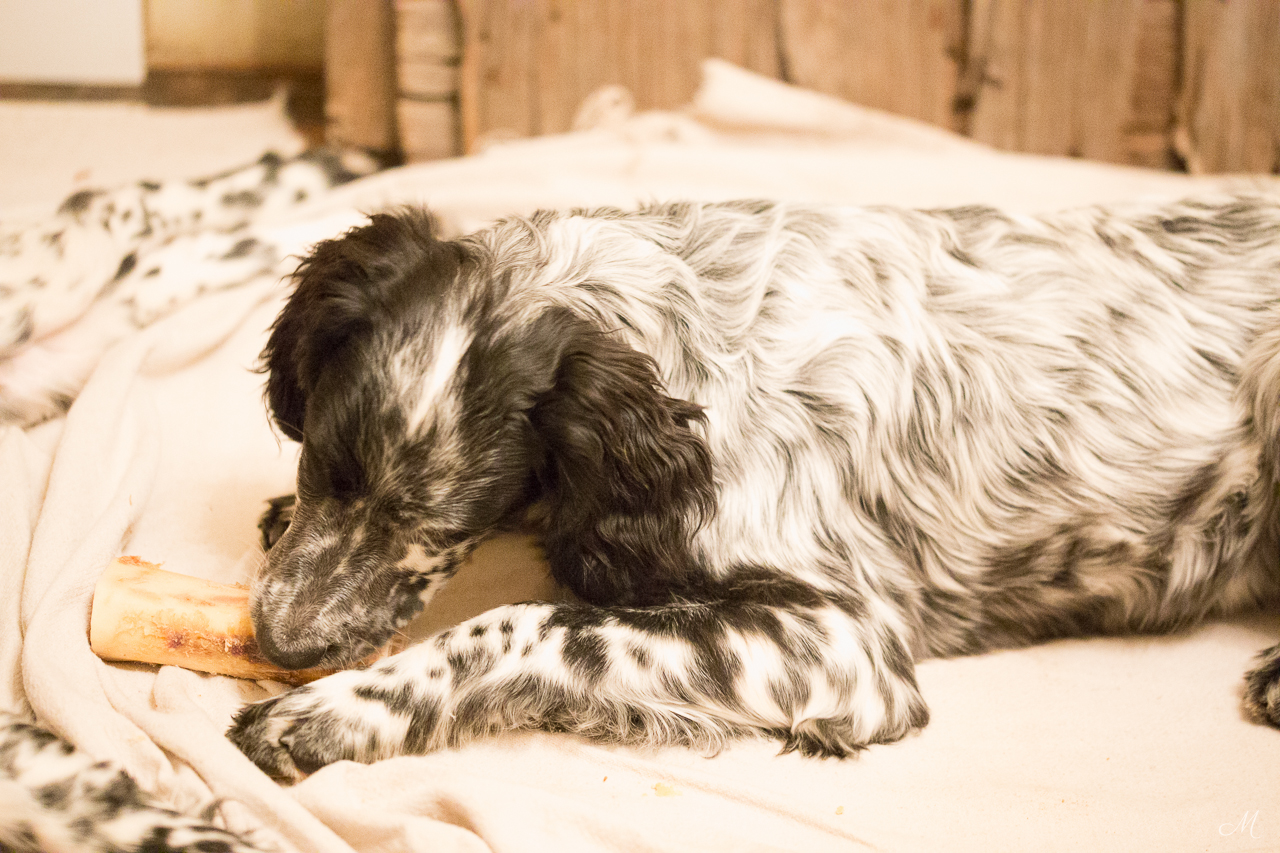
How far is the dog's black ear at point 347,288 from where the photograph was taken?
2068 mm

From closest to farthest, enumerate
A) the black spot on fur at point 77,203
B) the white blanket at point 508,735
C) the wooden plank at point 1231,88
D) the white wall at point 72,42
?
the white blanket at point 508,735 → the white wall at point 72,42 → the black spot on fur at point 77,203 → the wooden plank at point 1231,88

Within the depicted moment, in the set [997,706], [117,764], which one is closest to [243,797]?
[117,764]

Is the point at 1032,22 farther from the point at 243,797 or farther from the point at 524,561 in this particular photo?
the point at 243,797

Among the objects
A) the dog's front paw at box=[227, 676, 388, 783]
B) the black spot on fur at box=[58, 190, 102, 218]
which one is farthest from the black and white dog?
the black spot on fur at box=[58, 190, 102, 218]

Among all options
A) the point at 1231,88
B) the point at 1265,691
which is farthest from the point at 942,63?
the point at 1265,691

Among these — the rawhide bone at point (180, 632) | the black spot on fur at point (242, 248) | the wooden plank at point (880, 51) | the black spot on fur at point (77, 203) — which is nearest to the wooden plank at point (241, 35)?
the black spot on fur at point (77, 203)

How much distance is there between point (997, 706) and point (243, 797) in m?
1.60

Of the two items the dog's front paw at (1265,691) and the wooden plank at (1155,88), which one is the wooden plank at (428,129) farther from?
the dog's front paw at (1265,691)

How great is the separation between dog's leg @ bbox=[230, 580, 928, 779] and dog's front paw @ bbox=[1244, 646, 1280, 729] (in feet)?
2.72

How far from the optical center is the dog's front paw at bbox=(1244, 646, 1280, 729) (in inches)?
92.8

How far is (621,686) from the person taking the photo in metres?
2.06

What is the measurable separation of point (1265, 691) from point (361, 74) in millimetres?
4362

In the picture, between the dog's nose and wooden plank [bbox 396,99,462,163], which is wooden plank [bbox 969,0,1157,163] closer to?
wooden plank [bbox 396,99,462,163]

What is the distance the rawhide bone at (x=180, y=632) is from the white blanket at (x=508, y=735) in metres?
0.04
